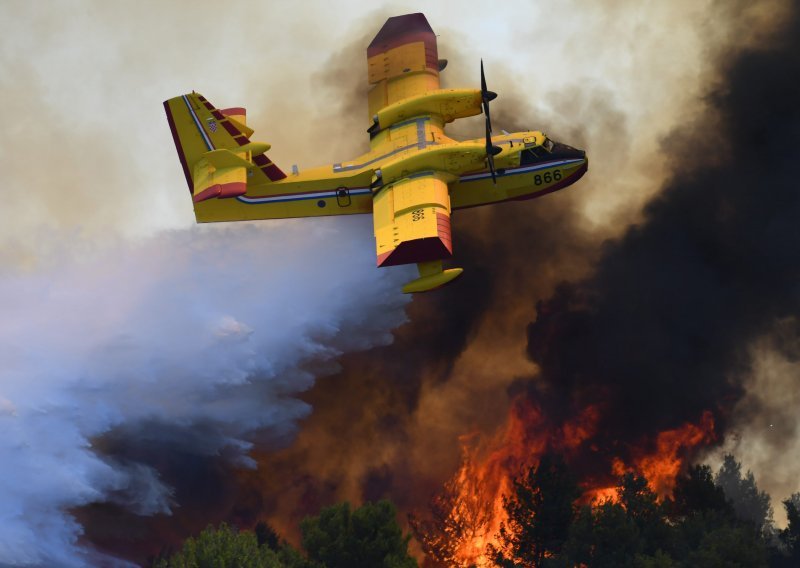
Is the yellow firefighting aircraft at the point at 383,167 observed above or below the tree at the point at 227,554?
above

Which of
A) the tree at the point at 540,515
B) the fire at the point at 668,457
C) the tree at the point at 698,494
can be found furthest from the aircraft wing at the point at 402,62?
the tree at the point at 698,494

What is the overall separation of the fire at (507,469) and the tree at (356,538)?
433 centimetres

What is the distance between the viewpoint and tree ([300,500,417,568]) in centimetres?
6256

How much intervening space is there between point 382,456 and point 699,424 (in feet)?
57.5

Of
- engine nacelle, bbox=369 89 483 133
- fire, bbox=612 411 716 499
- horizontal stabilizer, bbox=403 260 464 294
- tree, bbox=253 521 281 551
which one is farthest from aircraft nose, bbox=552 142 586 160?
tree, bbox=253 521 281 551

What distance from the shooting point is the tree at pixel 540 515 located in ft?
211

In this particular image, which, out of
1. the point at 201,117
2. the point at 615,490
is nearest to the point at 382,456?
the point at 615,490

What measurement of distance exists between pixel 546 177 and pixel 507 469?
17.0 meters

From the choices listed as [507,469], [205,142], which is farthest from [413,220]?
[507,469]

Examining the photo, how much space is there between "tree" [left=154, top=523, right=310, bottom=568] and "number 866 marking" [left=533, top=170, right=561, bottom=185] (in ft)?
75.1

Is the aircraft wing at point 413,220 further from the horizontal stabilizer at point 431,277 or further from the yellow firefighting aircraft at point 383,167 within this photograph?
the horizontal stabilizer at point 431,277

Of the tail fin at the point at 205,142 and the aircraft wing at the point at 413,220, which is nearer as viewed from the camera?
the aircraft wing at the point at 413,220

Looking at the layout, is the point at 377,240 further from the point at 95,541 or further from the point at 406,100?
the point at 95,541

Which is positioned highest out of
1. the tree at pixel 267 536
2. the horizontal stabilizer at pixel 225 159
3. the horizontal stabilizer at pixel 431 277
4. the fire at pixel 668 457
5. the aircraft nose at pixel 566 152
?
the horizontal stabilizer at pixel 225 159
